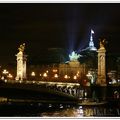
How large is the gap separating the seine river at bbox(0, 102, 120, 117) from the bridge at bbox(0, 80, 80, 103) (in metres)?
0.10

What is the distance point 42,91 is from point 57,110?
305 millimetres

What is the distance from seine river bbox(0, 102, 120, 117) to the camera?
13.5m

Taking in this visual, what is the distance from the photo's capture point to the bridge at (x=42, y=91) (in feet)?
44.6

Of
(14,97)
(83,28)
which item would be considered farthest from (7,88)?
(83,28)

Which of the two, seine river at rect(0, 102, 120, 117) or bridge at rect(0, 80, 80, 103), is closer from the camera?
seine river at rect(0, 102, 120, 117)

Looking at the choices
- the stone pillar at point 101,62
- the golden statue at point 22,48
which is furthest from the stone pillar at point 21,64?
the stone pillar at point 101,62

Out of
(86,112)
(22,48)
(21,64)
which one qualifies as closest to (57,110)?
(86,112)

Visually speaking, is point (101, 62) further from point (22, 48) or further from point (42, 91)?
point (22, 48)

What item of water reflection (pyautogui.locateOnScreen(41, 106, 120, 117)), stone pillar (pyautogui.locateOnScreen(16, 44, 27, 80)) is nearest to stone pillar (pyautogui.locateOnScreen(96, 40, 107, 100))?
water reflection (pyautogui.locateOnScreen(41, 106, 120, 117))

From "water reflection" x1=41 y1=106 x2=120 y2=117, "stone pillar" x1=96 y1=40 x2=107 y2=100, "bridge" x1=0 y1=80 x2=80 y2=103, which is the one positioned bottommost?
"water reflection" x1=41 y1=106 x2=120 y2=117

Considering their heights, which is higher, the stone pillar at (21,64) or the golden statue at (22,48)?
the golden statue at (22,48)

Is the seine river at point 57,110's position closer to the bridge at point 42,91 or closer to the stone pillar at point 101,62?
the bridge at point 42,91

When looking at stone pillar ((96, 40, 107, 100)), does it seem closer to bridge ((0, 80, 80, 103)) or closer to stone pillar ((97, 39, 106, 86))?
stone pillar ((97, 39, 106, 86))

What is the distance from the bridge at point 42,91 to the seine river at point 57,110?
0.10 meters
